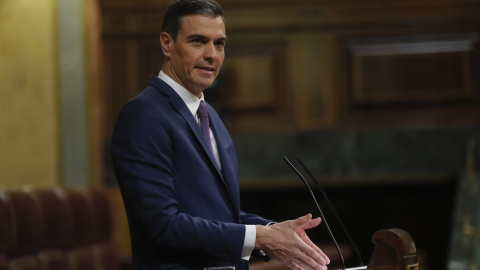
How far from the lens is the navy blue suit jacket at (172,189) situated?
1.44 meters

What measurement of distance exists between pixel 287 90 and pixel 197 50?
3.28 m

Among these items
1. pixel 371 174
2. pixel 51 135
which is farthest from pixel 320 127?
pixel 51 135

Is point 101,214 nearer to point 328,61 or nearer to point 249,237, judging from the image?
point 328,61

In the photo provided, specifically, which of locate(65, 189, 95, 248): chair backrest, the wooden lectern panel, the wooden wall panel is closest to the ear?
the wooden lectern panel

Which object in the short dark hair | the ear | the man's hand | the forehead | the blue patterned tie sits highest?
the short dark hair

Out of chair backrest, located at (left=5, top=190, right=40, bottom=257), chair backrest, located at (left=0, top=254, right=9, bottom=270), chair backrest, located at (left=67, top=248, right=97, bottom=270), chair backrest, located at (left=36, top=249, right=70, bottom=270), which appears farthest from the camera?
chair backrest, located at (left=67, top=248, right=97, bottom=270)

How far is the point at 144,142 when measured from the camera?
1.47 meters

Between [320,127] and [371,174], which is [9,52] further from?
[371,174]

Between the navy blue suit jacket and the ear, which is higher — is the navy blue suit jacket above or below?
below

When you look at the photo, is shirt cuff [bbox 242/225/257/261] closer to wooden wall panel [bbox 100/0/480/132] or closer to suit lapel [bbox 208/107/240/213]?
suit lapel [bbox 208/107/240/213]

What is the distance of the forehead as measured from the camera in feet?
5.11

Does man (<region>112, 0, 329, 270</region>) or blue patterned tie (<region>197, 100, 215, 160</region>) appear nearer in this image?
man (<region>112, 0, 329, 270</region>)

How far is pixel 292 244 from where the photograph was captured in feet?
4.74

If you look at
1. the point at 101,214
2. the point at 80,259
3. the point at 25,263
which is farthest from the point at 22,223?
the point at 101,214
